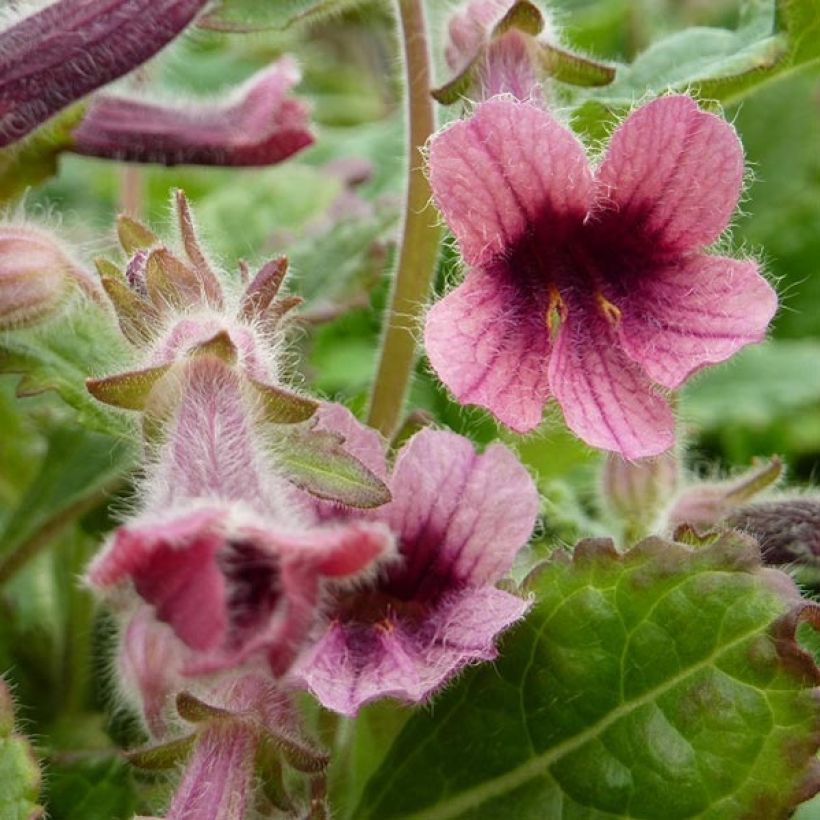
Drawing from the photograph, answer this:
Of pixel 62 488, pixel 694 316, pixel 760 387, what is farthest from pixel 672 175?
pixel 760 387

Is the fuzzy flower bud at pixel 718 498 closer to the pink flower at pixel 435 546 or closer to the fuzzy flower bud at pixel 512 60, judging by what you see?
the pink flower at pixel 435 546

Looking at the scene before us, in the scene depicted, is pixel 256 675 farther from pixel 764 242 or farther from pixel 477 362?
pixel 764 242

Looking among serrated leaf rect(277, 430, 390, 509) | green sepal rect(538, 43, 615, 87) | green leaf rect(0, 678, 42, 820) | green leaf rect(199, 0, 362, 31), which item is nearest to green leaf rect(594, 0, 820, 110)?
green sepal rect(538, 43, 615, 87)

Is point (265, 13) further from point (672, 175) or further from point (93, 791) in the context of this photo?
point (93, 791)

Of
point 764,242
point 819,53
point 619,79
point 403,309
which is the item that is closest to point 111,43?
point 403,309

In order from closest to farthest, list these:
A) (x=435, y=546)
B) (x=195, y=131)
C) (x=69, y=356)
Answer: (x=435, y=546) < (x=69, y=356) < (x=195, y=131)

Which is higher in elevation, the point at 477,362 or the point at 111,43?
the point at 111,43
